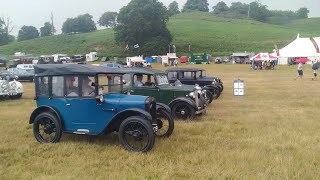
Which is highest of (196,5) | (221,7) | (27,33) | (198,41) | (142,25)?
(196,5)

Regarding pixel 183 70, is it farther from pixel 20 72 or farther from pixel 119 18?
pixel 119 18

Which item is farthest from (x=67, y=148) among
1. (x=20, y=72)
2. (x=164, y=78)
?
(x=20, y=72)

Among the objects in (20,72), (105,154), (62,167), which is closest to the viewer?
(62,167)

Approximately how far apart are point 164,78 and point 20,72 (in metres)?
21.7

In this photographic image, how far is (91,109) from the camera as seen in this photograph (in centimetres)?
772

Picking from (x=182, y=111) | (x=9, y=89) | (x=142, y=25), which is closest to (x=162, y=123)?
(x=182, y=111)

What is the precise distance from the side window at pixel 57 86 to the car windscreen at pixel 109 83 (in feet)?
2.84

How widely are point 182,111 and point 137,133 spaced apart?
4.09 meters

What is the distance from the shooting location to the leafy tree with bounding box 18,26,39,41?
142375mm

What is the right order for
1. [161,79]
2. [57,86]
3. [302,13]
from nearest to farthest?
[57,86]
[161,79]
[302,13]

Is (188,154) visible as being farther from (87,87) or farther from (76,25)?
(76,25)

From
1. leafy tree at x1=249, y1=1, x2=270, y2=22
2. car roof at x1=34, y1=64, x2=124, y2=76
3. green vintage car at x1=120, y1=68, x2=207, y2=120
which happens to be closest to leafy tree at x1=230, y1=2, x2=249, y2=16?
leafy tree at x1=249, y1=1, x2=270, y2=22

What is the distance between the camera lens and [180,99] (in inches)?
443

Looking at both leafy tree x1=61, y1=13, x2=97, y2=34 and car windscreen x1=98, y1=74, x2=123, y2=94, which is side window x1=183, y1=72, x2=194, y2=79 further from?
leafy tree x1=61, y1=13, x2=97, y2=34
